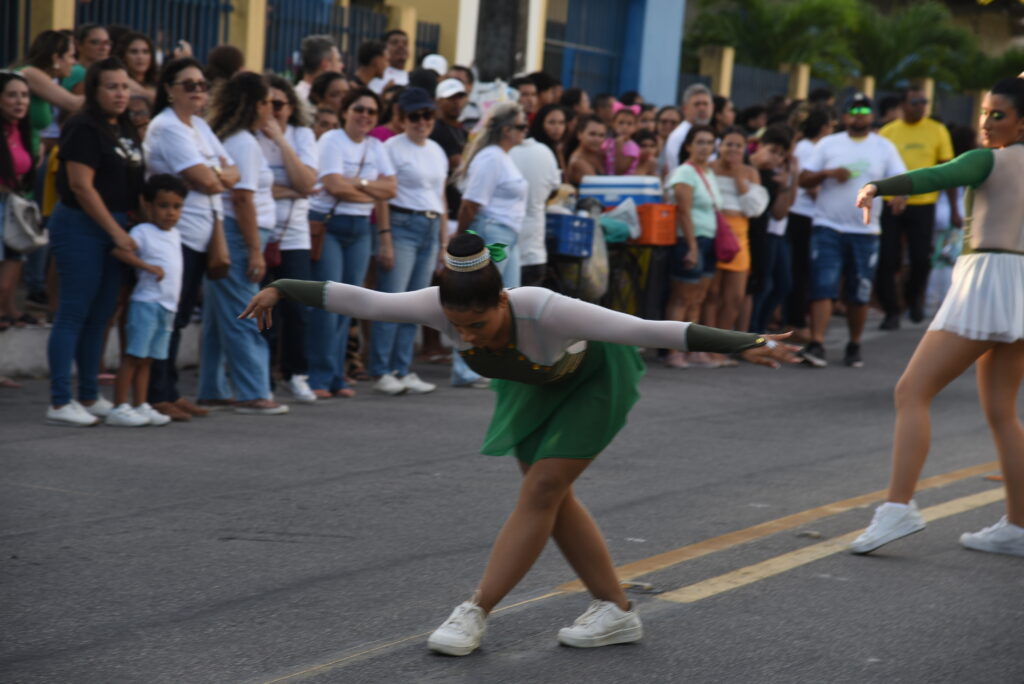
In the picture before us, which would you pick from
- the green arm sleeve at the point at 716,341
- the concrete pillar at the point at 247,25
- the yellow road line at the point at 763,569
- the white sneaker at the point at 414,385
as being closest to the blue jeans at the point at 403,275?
the white sneaker at the point at 414,385

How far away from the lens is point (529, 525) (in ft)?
15.5

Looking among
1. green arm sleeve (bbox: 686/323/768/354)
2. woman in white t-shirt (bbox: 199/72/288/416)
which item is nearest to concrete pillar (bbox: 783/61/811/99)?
woman in white t-shirt (bbox: 199/72/288/416)

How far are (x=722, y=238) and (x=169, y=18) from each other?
5.72m

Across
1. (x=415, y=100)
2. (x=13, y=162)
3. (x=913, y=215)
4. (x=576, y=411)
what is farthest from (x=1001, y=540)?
(x=913, y=215)

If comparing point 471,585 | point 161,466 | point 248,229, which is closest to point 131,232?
point 248,229

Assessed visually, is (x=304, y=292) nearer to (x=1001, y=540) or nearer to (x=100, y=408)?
(x=1001, y=540)

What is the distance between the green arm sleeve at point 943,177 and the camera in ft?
19.9

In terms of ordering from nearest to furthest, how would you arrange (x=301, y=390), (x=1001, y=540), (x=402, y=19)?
(x=1001, y=540) < (x=301, y=390) < (x=402, y=19)

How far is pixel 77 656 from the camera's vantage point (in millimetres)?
4562

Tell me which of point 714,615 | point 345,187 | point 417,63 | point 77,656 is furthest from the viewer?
point 417,63

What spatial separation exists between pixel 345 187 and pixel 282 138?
1.91 feet

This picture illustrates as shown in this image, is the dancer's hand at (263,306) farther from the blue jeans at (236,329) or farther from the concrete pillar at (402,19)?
the concrete pillar at (402,19)

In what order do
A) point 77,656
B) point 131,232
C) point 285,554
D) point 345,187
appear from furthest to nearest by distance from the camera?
1. point 345,187
2. point 131,232
3. point 285,554
4. point 77,656

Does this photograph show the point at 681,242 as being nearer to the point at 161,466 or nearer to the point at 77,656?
the point at 161,466
